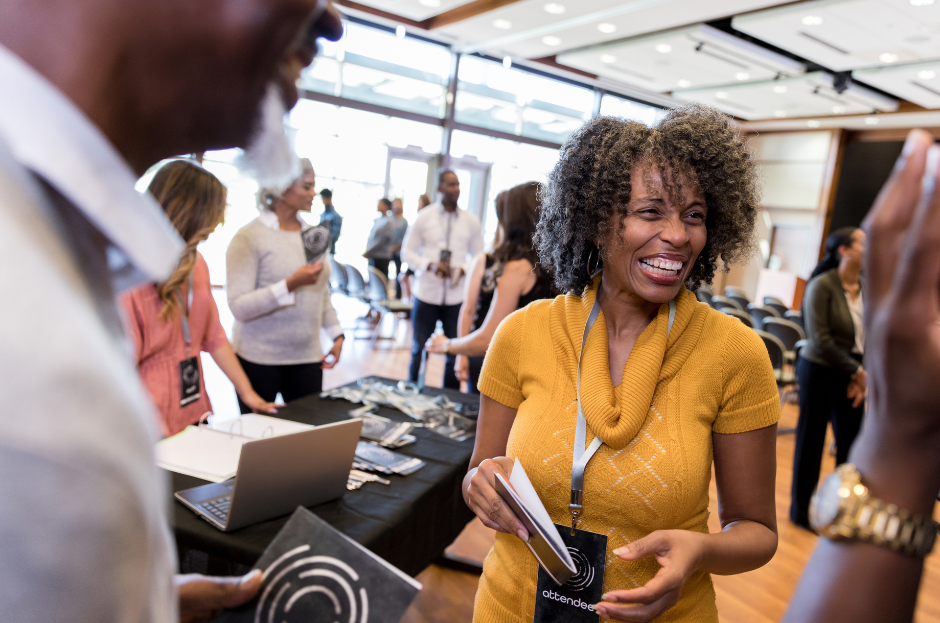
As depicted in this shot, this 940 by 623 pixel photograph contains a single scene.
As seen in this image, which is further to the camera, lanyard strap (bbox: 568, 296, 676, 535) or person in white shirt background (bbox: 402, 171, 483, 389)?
person in white shirt background (bbox: 402, 171, 483, 389)

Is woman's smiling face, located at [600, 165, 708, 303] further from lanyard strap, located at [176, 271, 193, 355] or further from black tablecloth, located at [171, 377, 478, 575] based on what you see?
lanyard strap, located at [176, 271, 193, 355]

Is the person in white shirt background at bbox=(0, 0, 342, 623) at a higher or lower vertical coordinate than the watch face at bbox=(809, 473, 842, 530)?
higher

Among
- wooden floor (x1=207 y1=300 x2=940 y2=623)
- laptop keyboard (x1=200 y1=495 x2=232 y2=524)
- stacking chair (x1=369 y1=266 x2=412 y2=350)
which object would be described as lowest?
wooden floor (x1=207 y1=300 x2=940 y2=623)

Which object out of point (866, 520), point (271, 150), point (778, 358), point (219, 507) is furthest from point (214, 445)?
point (778, 358)

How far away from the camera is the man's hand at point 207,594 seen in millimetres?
798

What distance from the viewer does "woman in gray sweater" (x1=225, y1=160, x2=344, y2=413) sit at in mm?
2574

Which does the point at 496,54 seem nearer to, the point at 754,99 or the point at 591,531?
the point at 754,99

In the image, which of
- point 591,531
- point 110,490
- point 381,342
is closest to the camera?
point 110,490

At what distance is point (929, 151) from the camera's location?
0.40m

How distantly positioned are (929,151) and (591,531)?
0.91 metres

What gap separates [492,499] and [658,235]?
615 millimetres

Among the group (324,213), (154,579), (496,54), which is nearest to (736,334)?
(154,579)

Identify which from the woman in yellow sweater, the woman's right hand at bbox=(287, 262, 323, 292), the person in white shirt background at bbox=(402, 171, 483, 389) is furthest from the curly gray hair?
the person in white shirt background at bbox=(402, 171, 483, 389)

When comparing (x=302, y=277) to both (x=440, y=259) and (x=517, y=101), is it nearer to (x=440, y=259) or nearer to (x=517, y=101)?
(x=440, y=259)
